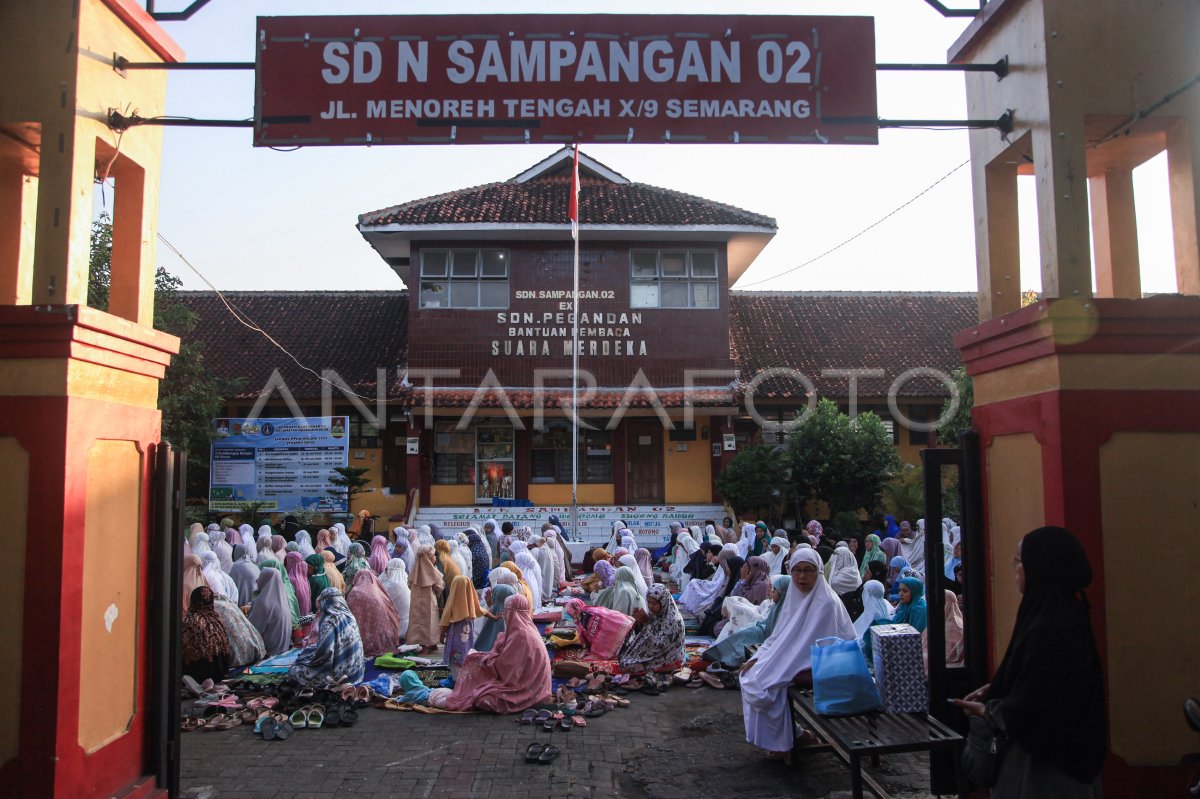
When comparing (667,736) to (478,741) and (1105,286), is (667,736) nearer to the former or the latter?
(478,741)

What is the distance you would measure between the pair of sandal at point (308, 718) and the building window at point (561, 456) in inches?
474

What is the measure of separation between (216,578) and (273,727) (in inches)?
159

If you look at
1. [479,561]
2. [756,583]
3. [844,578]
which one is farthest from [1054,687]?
[479,561]

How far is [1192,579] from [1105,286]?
6.73 ft

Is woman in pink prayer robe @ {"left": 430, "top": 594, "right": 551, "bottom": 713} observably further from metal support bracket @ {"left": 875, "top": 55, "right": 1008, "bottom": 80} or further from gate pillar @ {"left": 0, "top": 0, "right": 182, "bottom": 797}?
metal support bracket @ {"left": 875, "top": 55, "right": 1008, "bottom": 80}

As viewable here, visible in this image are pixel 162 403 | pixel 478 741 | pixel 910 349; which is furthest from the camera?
pixel 910 349

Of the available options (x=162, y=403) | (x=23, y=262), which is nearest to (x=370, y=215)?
(x=162, y=403)

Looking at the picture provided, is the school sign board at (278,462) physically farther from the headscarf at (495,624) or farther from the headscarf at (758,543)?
the headscarf at (495,624)

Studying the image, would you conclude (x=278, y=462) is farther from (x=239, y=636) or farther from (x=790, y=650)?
(x=790, y=650)

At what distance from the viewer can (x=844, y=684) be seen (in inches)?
192

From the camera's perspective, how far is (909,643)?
197 inches

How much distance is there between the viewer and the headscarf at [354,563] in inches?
405

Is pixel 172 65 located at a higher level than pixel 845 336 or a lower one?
lower

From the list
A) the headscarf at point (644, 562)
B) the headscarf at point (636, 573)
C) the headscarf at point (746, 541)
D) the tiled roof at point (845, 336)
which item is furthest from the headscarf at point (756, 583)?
the tiled roof at point (845, 336)
